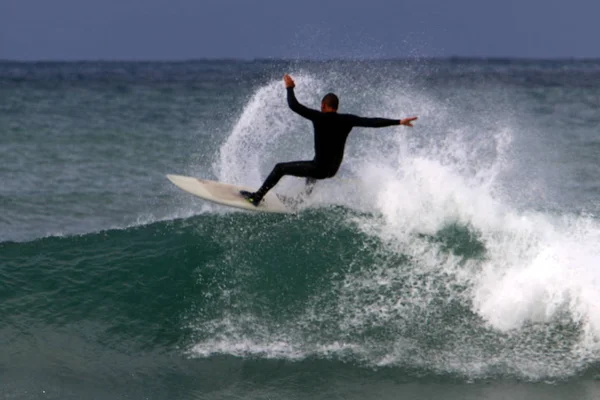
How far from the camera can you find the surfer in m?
9.38

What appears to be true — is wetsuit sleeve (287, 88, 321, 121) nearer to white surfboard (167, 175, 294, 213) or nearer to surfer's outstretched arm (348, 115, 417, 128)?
surfer's outstretched arm (348, 115, 417, 128)

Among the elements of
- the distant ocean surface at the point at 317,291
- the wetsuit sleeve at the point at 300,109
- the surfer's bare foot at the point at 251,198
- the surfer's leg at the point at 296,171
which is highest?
the wetsuit sleeve at the point at 300,109

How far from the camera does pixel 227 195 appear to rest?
10.5 m

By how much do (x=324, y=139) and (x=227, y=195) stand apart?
162 cm

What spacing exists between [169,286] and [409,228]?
2.81 meters

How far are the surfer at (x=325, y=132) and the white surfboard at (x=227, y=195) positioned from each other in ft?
1.17

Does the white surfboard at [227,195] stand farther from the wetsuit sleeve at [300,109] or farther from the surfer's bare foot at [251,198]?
the wetsuit sleeve at [300,109]

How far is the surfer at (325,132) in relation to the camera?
938 cm

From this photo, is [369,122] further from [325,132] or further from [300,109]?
[300,109]

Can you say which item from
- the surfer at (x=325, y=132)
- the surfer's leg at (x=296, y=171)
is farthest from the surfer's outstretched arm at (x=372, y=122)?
the surfer's leg at (x=296, y=171)

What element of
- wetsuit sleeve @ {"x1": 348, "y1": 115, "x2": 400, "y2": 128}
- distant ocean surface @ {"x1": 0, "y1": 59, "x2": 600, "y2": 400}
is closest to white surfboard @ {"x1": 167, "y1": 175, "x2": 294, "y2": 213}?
distant ocean surface @ {"x1": 0, "y1": 59, "x2": 600, "y2": 400}

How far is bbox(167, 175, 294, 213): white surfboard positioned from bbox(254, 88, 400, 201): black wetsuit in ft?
1.24

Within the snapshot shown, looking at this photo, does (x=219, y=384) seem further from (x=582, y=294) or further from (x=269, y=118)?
(x=269, y=118)

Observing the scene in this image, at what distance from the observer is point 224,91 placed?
127ft
